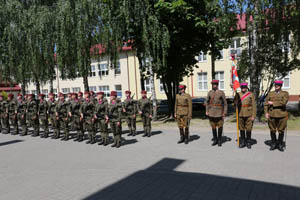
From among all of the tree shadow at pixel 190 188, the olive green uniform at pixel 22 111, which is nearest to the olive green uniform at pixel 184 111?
the tree shadow at pixel 190 188

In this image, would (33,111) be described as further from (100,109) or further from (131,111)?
(131,111)

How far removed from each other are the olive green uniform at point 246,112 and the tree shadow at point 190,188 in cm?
256

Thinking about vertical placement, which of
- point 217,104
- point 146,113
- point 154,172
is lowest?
point 154,172

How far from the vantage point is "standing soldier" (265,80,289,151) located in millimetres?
→ 6352

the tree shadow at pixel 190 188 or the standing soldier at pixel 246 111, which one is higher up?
the standing soldier at pixel 246 111

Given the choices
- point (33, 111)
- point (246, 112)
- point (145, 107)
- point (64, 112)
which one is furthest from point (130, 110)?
point (246, 112)

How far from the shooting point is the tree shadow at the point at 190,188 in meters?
3.94

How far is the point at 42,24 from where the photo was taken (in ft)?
45.6

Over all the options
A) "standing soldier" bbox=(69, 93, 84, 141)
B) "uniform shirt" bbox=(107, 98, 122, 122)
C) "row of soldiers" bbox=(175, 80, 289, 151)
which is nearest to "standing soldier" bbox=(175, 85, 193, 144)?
"row of soldiers" bbox=(175, 80, 289, 151)

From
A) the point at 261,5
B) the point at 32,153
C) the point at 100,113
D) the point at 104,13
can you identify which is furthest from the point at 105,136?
the point at 261,5

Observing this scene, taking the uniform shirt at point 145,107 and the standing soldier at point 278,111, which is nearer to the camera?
the standing soldier at point 278,111

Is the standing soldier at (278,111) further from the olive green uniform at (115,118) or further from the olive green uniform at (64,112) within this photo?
the olive green uniform at (64,112)

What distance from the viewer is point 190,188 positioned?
4289 mm

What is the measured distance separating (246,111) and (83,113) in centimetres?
527
